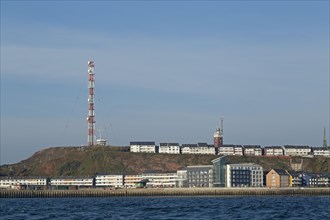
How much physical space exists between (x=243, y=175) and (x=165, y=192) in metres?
25.2

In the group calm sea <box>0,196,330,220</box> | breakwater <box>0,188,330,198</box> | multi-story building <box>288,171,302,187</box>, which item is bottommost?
breakwater <box>0,188,330,198</box>

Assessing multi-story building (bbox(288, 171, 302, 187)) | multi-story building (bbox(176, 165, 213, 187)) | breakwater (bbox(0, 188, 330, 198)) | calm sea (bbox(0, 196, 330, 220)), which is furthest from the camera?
multi-story building (bbox(288, 171, 302, 187))

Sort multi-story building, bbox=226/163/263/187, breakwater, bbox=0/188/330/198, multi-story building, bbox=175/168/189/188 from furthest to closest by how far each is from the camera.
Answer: multi-story building, bbox=175/168/189/188 < multi-story building, bbox=226/163/263/187 < breakwater, bbox=0/188/330/198

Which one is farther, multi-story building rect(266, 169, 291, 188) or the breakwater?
multi-story building rect(266, 169, 291, 188)

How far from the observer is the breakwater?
167 metres

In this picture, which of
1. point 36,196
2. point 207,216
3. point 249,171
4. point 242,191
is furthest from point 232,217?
point 249,171

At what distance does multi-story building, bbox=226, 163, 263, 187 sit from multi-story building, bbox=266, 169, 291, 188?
2407mm

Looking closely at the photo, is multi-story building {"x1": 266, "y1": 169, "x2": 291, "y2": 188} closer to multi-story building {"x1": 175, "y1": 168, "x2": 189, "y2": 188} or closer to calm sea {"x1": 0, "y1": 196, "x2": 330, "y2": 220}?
multi-story building {"x1": 175, "y1": 168, "x2": 189, "y2": 188}

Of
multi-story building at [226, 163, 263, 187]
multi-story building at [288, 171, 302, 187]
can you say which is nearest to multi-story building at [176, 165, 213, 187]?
multi-story building at [226, 163, 263, 187]

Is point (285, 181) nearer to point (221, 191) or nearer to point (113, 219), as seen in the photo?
point (221, 191)

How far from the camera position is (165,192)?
570ft

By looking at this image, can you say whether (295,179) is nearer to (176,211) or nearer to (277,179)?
(277,179)

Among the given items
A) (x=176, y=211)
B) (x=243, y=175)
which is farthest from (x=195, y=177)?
(x=176, y=211)

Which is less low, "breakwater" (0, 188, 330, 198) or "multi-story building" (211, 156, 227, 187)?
"multi-story building" (211, 156, 227, 187)
